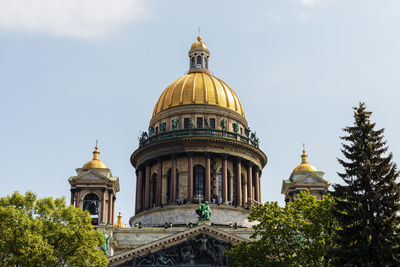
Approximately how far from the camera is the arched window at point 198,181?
6450 cm

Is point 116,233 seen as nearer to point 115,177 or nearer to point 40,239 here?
point 115,177

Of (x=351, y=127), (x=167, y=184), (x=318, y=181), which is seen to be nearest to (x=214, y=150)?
(x=167, y=184)

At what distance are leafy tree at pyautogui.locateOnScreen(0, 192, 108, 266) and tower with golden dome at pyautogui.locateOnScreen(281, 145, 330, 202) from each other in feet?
84.5

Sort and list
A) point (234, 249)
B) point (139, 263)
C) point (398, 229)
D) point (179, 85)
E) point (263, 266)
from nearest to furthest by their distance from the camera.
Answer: point (398, 229) → point (263, 266) → point (234, 249) → point (139, 263) → point (179, 85)

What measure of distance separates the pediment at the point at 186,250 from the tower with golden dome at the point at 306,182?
12.3 m

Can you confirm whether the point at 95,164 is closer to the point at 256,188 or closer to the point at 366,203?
the point at 256,188

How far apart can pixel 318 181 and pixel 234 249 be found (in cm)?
2451

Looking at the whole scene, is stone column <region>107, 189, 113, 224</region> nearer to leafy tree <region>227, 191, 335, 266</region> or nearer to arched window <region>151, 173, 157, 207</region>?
arched window <region>151, 173, 157, 207</region>

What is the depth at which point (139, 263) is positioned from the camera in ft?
163

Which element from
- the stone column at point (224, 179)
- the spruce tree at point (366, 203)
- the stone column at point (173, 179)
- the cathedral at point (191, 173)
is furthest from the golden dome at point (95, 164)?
the spruce tree at point (366, 203)

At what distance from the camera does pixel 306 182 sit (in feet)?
198

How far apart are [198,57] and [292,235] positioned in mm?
42718

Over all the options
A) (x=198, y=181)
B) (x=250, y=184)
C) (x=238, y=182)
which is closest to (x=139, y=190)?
(x=198, y=181)

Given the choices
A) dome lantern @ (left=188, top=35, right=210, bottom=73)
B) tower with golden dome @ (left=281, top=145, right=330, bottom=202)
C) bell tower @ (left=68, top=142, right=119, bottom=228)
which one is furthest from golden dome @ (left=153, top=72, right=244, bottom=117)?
bell tower @ (left=68, top=142, right=119, bottom=228)
